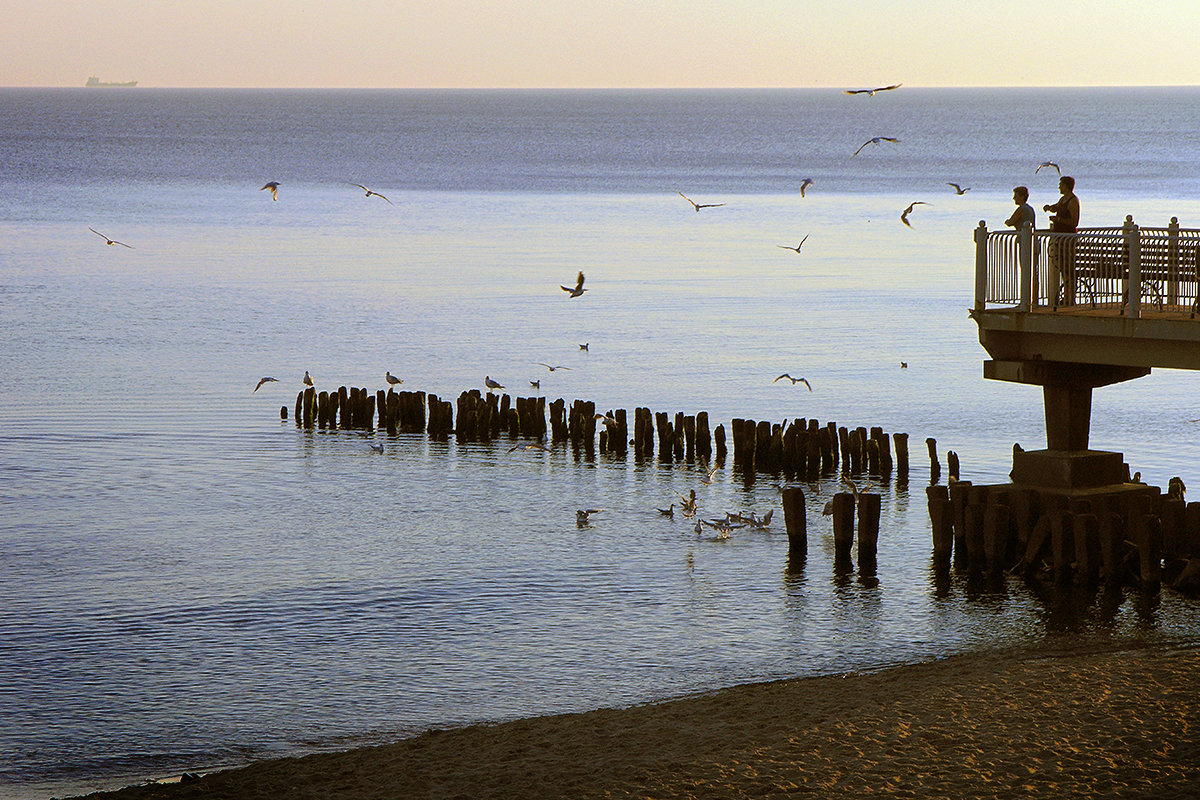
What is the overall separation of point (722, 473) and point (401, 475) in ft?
24.6

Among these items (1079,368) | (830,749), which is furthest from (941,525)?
(830,749)

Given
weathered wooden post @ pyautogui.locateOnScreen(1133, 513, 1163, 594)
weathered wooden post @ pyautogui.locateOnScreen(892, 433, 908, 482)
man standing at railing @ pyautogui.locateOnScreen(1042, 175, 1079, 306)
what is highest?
man standing at railing @ pyautogui.locateOnScreen(1042, 175, 1079, 306)

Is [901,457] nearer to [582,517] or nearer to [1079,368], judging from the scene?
[582,517]

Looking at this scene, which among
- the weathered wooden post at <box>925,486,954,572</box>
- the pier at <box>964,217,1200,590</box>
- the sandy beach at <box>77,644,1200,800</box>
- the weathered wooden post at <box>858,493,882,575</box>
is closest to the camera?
the sandy beach at <box>77,644,1200,800</box>

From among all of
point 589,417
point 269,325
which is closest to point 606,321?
point 269,325

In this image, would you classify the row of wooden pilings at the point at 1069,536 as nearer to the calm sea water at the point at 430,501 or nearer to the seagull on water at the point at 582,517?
the calm sea water at the point at 430,501

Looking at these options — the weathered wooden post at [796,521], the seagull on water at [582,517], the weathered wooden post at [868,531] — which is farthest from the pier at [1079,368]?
the seagull on water at [582,517]

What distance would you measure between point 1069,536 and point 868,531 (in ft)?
11.6

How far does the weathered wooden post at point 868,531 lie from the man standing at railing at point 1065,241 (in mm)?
4720

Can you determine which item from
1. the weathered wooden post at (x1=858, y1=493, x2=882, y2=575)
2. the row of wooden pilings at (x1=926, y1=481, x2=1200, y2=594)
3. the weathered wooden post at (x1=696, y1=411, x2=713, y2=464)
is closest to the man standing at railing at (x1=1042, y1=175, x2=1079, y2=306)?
the row of wooden pilings at (x1=926, y1=481, x2=1200, y2=594)

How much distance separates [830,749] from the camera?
52.6 ft

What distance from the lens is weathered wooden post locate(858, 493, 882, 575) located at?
85.6 ft

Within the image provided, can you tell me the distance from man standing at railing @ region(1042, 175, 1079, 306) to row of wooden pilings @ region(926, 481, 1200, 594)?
11.5 ft

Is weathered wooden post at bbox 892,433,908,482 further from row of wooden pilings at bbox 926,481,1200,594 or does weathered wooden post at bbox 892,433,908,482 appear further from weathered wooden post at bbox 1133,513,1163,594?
weathered wooden post at bbox 1133,513,1163,594
